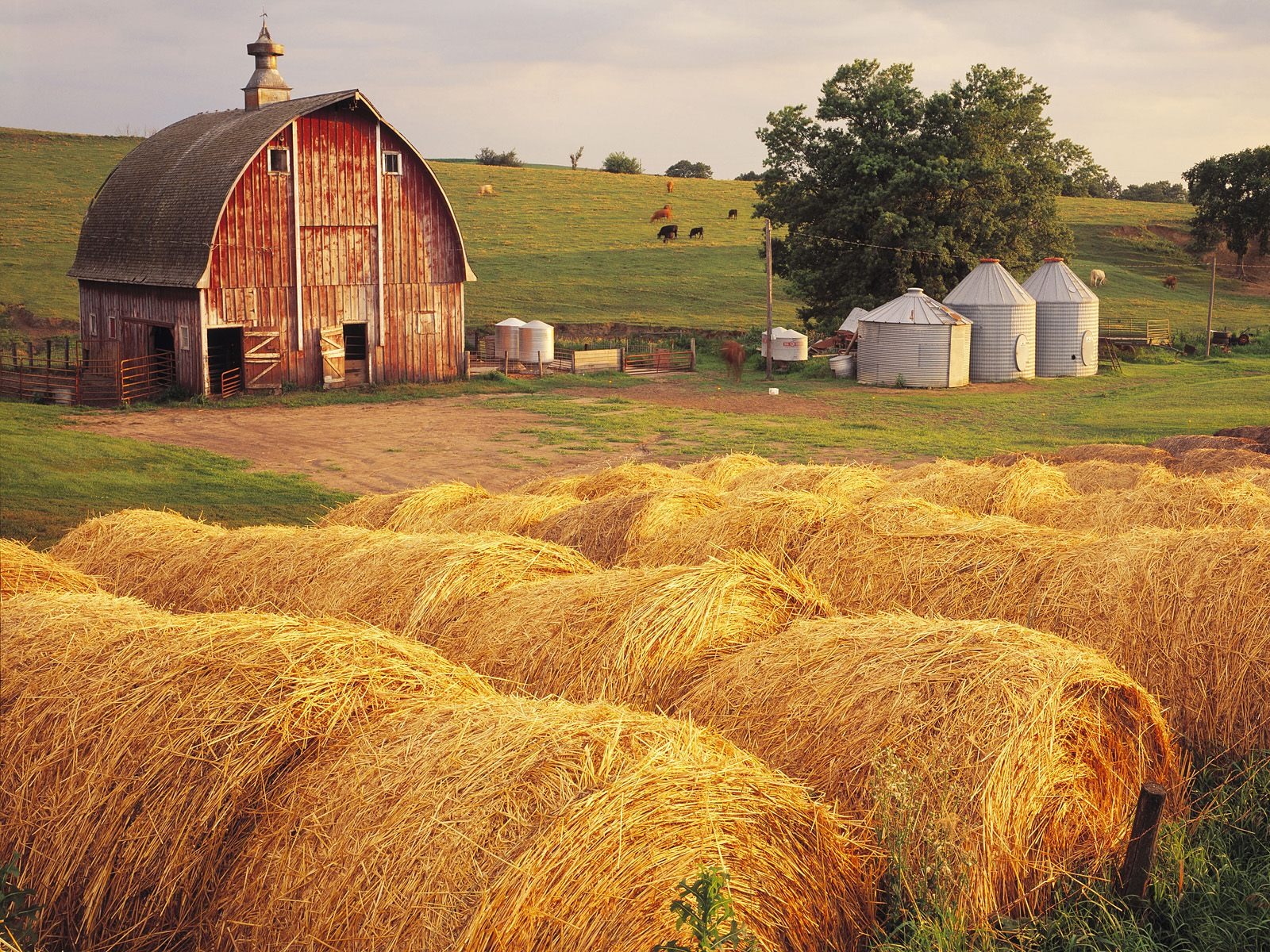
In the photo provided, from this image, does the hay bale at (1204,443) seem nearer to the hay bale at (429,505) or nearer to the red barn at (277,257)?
the hay bale at (429,505)

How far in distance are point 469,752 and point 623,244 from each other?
68.8 metres

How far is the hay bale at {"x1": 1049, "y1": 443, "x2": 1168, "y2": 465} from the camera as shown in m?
17.2

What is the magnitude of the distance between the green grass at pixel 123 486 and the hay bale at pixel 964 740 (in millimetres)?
11418

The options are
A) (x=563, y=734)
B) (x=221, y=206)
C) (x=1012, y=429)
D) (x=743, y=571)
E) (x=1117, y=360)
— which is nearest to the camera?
(x=563, y=734)

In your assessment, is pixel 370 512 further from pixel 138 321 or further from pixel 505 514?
pixel 138 321

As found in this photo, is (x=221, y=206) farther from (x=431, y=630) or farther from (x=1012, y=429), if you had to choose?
(x=431, y=630)

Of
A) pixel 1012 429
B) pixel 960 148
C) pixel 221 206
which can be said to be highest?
pixel 960 148

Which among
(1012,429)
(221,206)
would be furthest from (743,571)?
(221,206)

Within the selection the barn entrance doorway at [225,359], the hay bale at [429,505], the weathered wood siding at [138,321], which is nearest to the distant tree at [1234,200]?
the barn entrance doorway at [225,359]

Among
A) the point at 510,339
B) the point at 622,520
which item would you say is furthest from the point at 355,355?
the point at 622,520

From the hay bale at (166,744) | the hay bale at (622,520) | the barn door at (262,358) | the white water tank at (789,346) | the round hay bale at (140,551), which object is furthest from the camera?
the white water tank at (789,346)

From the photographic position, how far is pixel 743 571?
7.68m

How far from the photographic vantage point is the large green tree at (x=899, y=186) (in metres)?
48.0

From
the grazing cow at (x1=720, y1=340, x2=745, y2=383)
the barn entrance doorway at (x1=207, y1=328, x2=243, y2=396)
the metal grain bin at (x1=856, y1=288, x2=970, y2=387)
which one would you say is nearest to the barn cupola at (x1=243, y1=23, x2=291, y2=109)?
the barn entrance doorway at (x1=207, y1=328, x2=243, y2=396)
